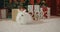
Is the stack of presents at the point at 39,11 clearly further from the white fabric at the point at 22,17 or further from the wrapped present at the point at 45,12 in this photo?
the white fabric at the point at 22,17

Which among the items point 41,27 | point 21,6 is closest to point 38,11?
point 21,6

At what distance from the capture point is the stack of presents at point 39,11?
1350 mm

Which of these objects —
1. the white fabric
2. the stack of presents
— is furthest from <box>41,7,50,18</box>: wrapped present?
the white fabric

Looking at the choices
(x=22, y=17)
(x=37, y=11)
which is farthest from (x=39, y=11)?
(x=22, y=17)

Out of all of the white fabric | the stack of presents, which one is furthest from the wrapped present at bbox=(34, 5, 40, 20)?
the white fabric

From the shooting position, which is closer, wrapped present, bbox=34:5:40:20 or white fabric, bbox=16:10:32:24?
white fabric, bbox=16:10:32:24

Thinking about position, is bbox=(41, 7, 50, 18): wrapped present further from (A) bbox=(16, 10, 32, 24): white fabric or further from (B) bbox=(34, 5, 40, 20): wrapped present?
(A) bbox=(16, 10, 32, 24): white fabric

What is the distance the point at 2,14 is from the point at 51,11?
56 centimetres

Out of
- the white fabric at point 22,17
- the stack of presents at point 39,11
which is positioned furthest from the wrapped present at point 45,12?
the white fabric at point 22,17

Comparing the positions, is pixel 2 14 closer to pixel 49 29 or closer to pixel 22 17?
pixel 22 17

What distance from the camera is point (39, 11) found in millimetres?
1376

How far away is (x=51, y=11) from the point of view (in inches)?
59.7

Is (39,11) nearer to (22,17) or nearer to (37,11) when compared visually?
(37,11)

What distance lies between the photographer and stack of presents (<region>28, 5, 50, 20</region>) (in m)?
1.35
